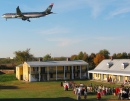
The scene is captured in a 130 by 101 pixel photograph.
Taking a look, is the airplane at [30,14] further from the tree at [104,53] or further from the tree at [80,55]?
the tree at [104,53]

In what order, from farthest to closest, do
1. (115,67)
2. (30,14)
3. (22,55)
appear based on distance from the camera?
(22,55)
(115,67)
(30,14)

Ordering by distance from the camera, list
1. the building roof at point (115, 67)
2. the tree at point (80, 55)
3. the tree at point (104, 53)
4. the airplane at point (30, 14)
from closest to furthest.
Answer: the airplane at point (30, 14) → the building roof at point (115, 67) → the tree at point (80, 55) → the tree at point (104, 53)

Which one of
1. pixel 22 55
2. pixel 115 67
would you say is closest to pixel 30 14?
pixel 115 67

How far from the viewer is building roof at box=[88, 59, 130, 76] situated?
55053mm

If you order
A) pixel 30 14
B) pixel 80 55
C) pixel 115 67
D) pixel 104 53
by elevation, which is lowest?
pixel 115 67

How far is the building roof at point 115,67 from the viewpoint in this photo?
55.1 metres

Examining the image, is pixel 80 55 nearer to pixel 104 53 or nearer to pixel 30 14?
pixel 104 53

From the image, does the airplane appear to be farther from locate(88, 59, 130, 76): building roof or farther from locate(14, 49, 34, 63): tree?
locate(14, 49, 34, 63): tree

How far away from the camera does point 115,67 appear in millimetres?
59281

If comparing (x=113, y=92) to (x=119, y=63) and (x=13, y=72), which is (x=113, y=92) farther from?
(x=13, y=72)

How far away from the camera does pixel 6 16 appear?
4319 cm

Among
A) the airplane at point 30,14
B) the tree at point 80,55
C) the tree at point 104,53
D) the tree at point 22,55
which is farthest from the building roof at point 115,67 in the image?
the tree at point 22,55

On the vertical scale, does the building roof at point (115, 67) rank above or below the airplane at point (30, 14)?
below

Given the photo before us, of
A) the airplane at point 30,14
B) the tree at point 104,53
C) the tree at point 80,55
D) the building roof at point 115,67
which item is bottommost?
the building roof at point 115,67
